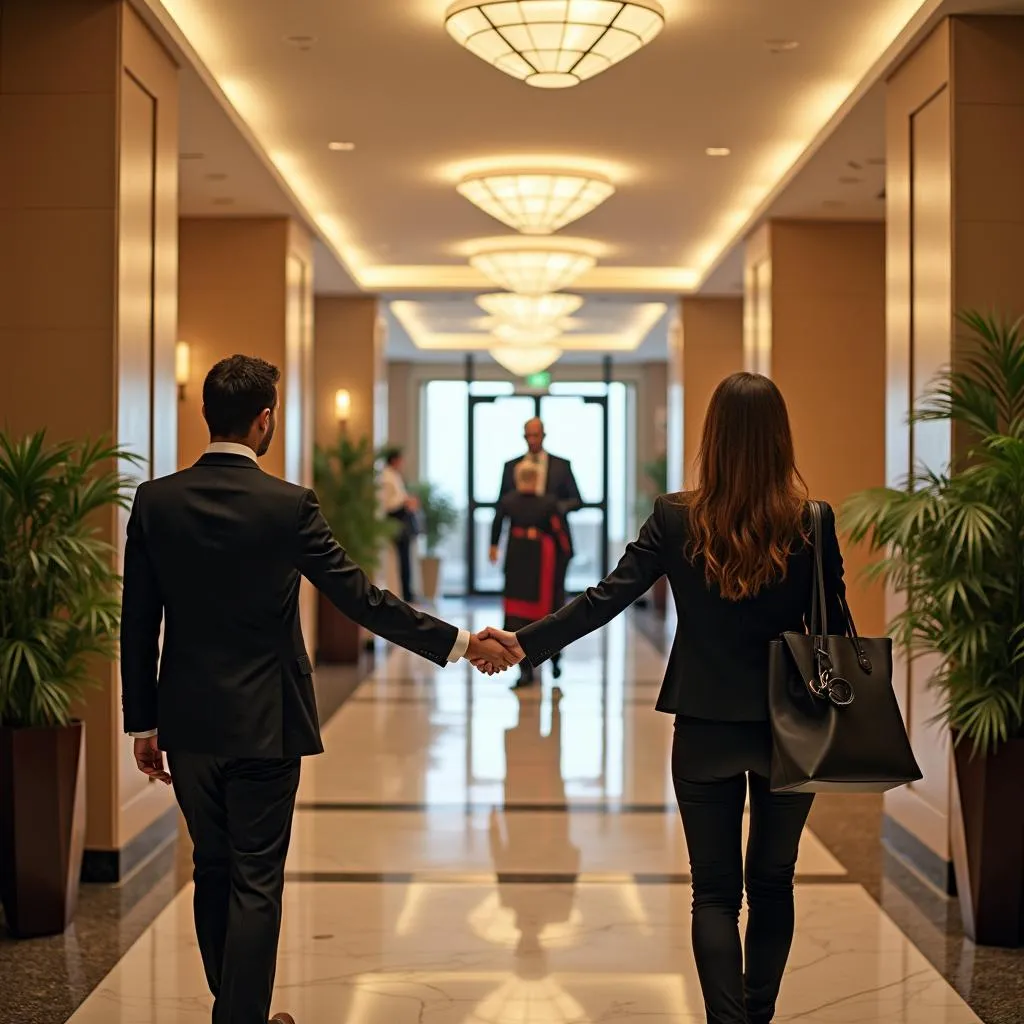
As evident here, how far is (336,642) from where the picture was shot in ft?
40.3

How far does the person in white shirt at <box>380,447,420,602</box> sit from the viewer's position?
1614 centimetres

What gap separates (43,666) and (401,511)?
13.1m

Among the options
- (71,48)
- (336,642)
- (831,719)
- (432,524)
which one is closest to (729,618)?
(831,719)

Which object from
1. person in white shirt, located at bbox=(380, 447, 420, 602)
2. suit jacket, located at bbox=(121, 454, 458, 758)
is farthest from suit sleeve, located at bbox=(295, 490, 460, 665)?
person in white shirt, located at bbox=(380, 447, 420, 602)

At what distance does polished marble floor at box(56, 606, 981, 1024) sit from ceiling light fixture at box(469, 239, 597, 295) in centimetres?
418

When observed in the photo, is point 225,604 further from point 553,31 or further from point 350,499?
point 350,499

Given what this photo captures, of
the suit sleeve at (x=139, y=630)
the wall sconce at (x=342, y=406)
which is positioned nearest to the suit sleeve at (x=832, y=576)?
the suit sleeve at (x=139, y=630)

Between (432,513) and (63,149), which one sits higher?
(63,149)

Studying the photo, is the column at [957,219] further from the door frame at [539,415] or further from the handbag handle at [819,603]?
the door frame at [539,415]

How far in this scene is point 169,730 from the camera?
3199 millimetres

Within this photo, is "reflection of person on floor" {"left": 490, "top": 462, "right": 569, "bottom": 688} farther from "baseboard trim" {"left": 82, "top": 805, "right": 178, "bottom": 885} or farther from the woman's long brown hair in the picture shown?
the woman's long brown hair

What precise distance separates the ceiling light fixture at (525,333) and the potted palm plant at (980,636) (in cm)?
955

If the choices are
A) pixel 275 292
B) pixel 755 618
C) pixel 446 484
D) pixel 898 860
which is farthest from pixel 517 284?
pixel 446 484

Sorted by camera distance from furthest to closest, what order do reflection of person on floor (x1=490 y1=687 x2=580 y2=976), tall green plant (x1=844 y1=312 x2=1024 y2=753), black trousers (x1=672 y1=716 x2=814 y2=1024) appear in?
1. reflection of person on floor (x1=490 y1=687 x2=580 y2=976)
2. tall green plant (x1=844 y1=312 x2=1024 y2=753)
3. black trousers (x1=672 y1=716 x2=814 y2=1024)
